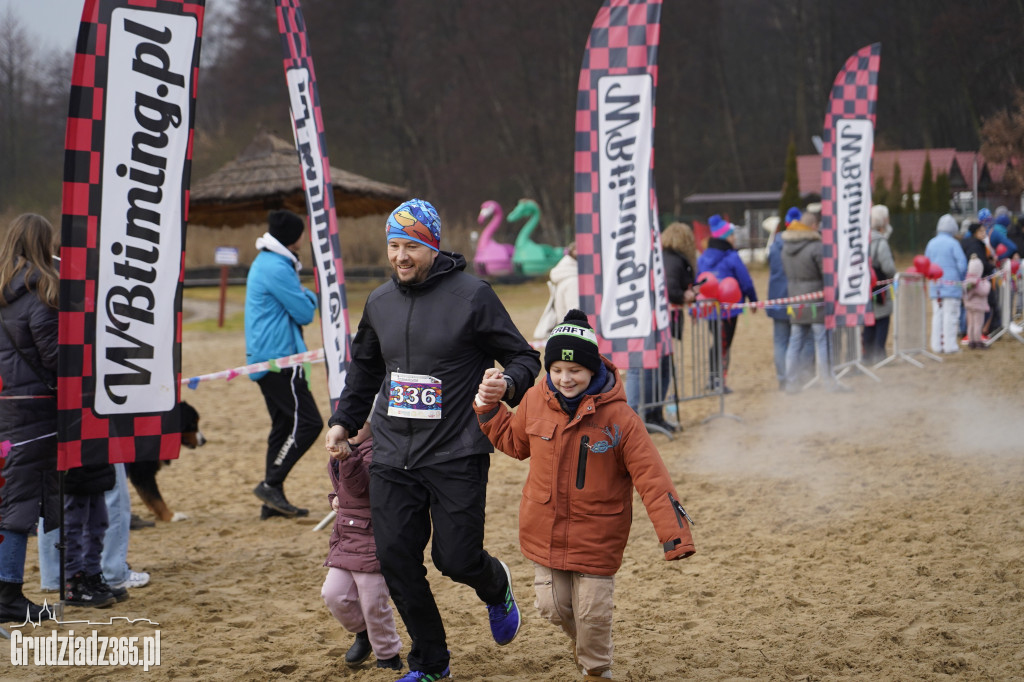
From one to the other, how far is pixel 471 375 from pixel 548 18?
142 feet

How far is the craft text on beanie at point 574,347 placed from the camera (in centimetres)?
388

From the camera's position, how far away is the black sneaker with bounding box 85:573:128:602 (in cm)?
536

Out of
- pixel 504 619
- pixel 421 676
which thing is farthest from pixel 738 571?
pixel 421 676

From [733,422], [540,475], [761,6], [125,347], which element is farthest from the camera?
[761,6]

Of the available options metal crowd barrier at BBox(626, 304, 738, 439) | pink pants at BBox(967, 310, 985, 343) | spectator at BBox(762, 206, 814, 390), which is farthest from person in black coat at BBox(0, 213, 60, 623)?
pink pants at BBox(967, 310, 985, 343)

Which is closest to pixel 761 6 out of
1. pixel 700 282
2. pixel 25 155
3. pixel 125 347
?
pixel 25 155

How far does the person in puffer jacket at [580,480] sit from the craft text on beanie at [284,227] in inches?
141

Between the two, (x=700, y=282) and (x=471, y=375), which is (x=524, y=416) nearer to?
(x=471, y=375)

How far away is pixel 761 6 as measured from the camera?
57781mm

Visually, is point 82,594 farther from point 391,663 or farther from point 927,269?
point 927,269

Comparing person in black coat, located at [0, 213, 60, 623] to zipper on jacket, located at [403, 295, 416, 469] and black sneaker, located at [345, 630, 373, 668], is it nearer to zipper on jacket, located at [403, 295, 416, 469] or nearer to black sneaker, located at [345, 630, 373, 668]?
black sneaker, located at [345, 630, 373, 668]

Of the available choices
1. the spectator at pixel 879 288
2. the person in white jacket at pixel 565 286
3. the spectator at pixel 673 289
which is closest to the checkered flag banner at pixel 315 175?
the person in white jacket at pixel 565 286

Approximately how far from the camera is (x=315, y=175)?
6.27 m

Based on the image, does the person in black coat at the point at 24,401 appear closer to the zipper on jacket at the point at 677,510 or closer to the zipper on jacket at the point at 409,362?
the zipper on jacket at the point at 409,362
